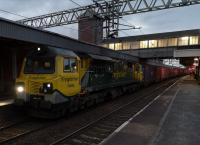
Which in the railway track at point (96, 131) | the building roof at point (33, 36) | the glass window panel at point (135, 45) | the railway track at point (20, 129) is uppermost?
the glass window panel at point (135, 45)

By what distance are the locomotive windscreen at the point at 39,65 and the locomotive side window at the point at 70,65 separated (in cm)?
74

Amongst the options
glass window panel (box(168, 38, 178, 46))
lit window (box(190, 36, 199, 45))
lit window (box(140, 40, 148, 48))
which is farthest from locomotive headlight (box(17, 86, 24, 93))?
lit window (box(140, 40, 148, 48))

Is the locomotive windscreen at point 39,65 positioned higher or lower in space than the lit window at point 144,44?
lower

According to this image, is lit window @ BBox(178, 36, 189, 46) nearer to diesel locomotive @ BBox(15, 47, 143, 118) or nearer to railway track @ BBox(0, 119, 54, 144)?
diesel locomotive @ BBox(15, 47, 143, 118)

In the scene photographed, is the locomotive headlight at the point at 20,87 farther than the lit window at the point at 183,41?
No

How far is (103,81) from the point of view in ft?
57.3

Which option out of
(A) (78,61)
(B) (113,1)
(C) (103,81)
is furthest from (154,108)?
(B) (113,1)

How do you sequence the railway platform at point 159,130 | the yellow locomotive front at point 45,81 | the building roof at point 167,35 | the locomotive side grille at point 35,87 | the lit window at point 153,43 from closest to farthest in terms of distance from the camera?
the railway platform at point 159,130 < the yellow locomotive front at point 45,81 < the locomotive side grille at point 35,87 < the building roof at point 167,35 < the lit window at point 153,43

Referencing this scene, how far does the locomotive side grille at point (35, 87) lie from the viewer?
451 inches

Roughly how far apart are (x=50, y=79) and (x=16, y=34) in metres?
3.72

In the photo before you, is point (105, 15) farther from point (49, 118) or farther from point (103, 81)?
point (49, 118)

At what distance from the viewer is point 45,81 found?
11375 mm

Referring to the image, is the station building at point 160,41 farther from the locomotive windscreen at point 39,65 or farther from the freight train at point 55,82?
the locomotive windscreen at point 39,65

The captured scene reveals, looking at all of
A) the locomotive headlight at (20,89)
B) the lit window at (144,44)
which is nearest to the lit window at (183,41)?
the lit window at (144,44)
